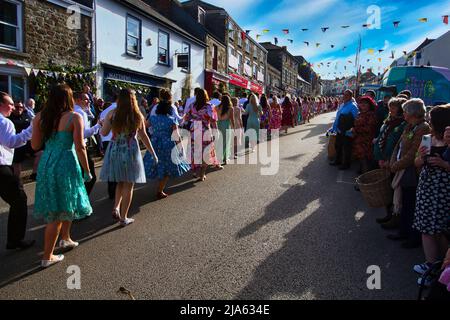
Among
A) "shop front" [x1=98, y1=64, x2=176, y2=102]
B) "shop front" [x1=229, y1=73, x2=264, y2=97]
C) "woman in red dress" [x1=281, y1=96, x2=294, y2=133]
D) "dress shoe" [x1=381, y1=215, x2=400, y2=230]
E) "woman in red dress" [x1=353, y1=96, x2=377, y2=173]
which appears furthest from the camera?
"shop front" [x1=229, y1=73, x2=264, y2=97]

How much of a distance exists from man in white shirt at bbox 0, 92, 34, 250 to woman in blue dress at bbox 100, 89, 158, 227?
1074 mm

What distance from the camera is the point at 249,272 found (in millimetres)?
3322

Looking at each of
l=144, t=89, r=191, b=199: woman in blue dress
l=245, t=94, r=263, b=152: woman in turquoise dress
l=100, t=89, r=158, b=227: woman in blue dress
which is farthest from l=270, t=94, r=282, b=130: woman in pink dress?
l=100, t=89, r=158, b=227: woman in blue dress

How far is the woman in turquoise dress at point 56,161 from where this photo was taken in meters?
3.44

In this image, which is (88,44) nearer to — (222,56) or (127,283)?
(127,283)

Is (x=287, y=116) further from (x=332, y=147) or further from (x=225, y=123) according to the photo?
(x=225, y=123)

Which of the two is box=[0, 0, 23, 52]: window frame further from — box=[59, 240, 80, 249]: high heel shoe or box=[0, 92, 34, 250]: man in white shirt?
box=[59, 240, 80, 249]: high heel shoe

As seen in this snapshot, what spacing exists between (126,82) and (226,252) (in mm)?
13991

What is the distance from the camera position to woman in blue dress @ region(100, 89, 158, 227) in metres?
4.46

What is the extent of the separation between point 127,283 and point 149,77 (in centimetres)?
1620

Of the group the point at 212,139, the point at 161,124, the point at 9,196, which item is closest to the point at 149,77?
the point at 212,139

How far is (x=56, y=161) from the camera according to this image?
137 inches

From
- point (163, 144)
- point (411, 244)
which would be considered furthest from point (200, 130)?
point (411, 244)

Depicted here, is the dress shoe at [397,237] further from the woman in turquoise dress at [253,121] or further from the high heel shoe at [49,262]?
the woman in turquoise dress at [253,121]
